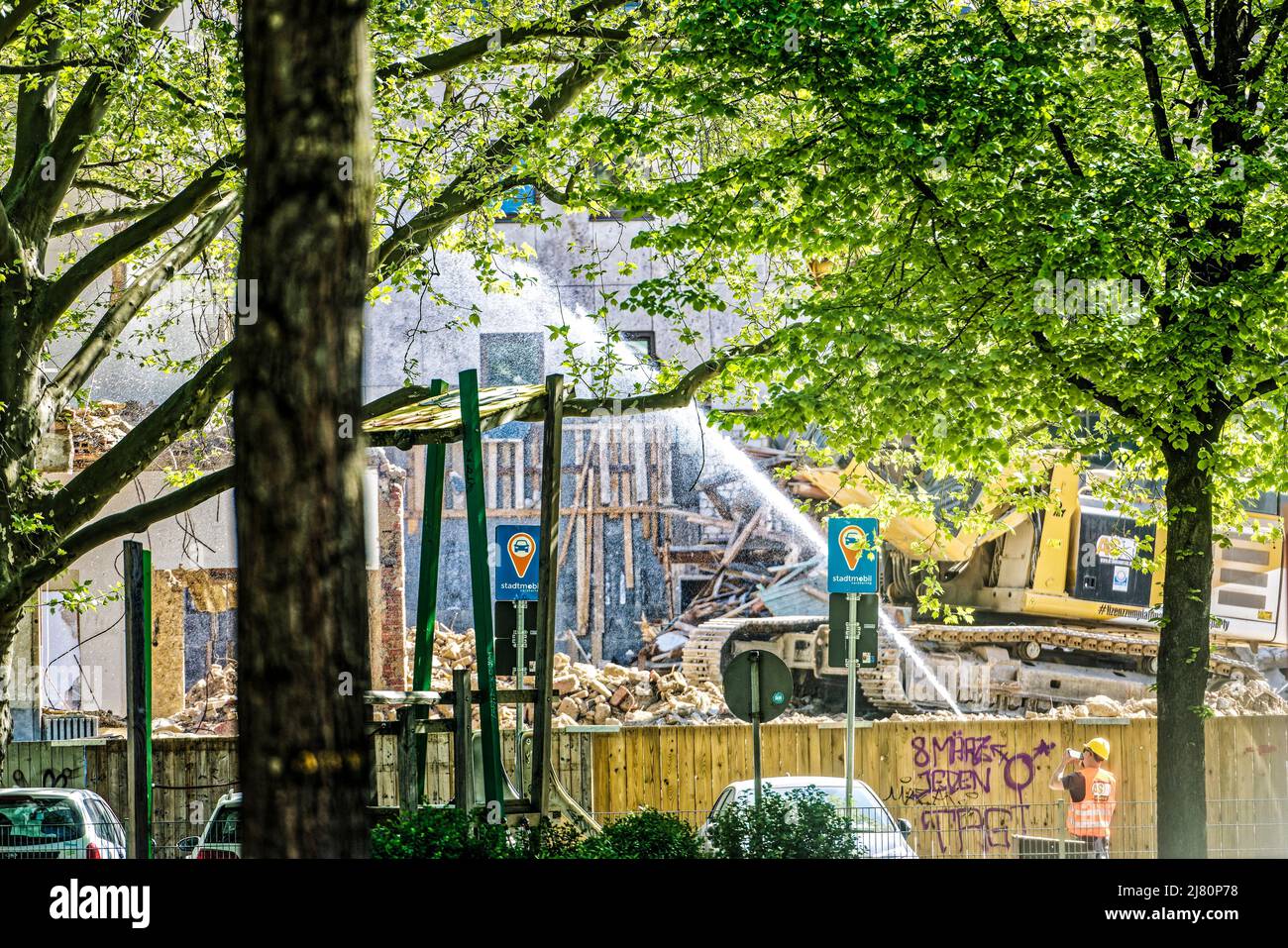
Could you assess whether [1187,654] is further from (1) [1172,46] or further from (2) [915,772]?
(2) [915,772]

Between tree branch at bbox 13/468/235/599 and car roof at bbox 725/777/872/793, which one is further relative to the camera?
car roof at bbox 725/777/872/793

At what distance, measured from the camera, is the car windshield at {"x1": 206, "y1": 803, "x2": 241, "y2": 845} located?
13.4 meters

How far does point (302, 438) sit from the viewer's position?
5.44 meters

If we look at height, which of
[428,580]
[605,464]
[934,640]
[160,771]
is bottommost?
[160,771]

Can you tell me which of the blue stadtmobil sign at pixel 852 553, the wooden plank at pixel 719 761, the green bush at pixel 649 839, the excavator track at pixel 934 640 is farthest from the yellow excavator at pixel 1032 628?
the green bush at pixel 649 839

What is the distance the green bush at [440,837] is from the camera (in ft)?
28.4

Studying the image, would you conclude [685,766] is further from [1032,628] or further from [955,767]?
[1032,628]

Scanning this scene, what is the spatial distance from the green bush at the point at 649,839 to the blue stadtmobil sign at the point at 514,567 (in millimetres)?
5610

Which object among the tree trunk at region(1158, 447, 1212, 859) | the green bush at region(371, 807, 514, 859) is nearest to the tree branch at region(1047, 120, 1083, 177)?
the tree trunk at region(1158, 447, 1212, 859)

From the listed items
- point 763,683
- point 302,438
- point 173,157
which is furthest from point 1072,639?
point 302,438

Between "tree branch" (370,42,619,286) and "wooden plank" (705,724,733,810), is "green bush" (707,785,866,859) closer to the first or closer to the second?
"tree branch" (370,42,619,286)

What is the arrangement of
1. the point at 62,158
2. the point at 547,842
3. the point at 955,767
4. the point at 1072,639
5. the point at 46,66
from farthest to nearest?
the point at 1072,639, the point at 955,767, the point at 62,158, the point at 46,66, the point at 547,842

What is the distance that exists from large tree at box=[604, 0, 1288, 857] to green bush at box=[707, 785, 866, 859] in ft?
8.18

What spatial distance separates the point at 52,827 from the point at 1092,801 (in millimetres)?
10220
